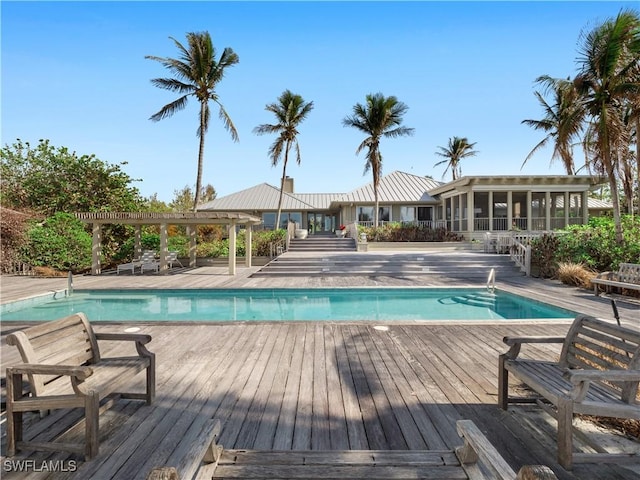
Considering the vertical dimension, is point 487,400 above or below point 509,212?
below

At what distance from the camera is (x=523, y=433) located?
2672 millimetres

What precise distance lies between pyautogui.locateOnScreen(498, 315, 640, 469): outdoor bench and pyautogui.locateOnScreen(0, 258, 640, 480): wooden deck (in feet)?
0.52

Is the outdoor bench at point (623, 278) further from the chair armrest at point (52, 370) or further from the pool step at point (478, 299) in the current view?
the chair armrest at point (52, 370)

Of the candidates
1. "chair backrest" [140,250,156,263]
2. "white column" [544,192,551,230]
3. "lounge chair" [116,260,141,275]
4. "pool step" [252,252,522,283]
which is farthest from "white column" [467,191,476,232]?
"lounge chair" [116,260,141,275]

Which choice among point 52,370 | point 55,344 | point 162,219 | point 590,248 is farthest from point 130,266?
point 590,248

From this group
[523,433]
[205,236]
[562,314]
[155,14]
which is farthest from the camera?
[205,236]

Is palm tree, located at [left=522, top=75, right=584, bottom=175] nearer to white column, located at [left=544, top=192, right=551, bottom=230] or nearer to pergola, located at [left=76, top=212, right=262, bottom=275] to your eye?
white column, located at [left=544, top=192, right=551, bottom=230]

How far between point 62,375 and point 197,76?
19984 millimetres

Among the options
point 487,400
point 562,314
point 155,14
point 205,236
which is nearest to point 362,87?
point 205,236

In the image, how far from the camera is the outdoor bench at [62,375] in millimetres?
2252

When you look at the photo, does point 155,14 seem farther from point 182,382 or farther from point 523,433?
point 523,433

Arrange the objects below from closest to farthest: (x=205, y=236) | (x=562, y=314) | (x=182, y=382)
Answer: (x=182, y=382), (x=562, y=314), (x=205, y=236)

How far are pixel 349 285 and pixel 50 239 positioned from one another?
14.4 m

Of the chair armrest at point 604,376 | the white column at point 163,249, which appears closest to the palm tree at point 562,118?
the chair armrest at point 604,376
